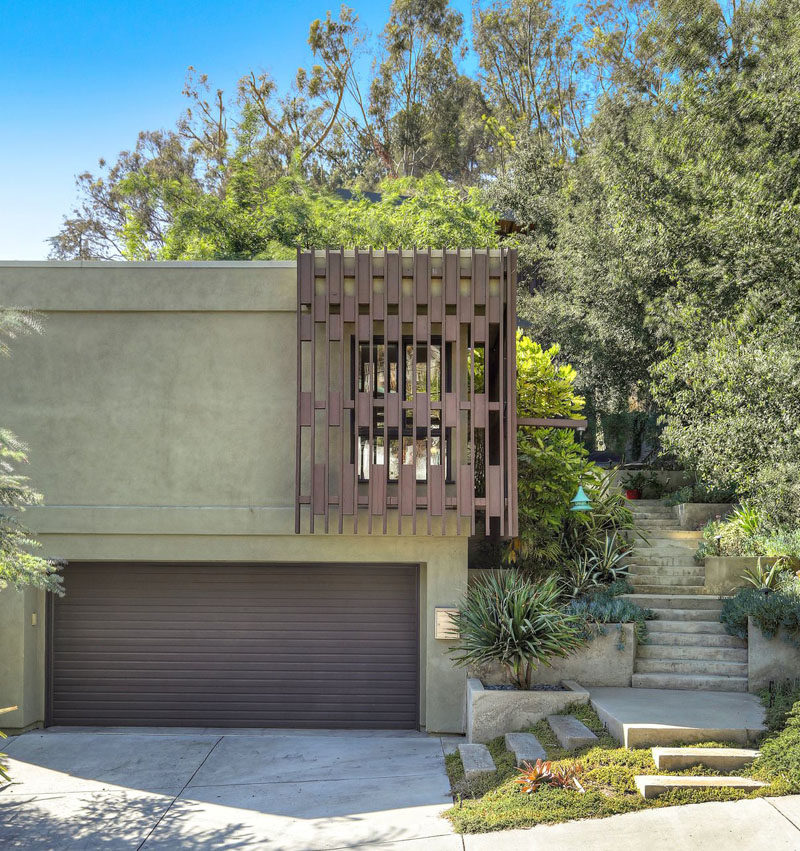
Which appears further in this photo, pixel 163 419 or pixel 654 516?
pixel 654 516

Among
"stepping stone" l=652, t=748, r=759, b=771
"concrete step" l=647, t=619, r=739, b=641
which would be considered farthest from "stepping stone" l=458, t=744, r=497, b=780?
"concrete step" l=647, t=619, r=739, b=641

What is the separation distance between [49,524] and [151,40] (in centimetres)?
2281

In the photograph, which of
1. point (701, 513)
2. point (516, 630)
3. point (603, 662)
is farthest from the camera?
point (701, 513)

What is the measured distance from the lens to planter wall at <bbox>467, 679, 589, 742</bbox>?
8781 mm

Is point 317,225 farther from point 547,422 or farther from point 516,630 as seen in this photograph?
point 516,630

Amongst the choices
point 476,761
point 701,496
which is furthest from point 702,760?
point 701,496

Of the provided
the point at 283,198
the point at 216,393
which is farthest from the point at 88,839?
the point at 283,198

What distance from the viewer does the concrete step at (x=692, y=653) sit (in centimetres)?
985

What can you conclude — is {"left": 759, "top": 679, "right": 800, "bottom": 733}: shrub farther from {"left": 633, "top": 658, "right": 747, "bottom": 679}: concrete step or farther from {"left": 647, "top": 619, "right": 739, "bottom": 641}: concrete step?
{"left": 647, "top": 619, "right": 739, "bottom": 641}: concrete step

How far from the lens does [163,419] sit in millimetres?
10258

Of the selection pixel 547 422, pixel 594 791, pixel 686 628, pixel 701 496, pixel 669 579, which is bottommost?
pixel 594 791

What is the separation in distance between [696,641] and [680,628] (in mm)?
289

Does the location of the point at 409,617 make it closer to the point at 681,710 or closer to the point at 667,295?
the point at 681,710

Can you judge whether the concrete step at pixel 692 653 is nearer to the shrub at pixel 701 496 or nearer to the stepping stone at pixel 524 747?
the stepping stone at pixel 524 747
